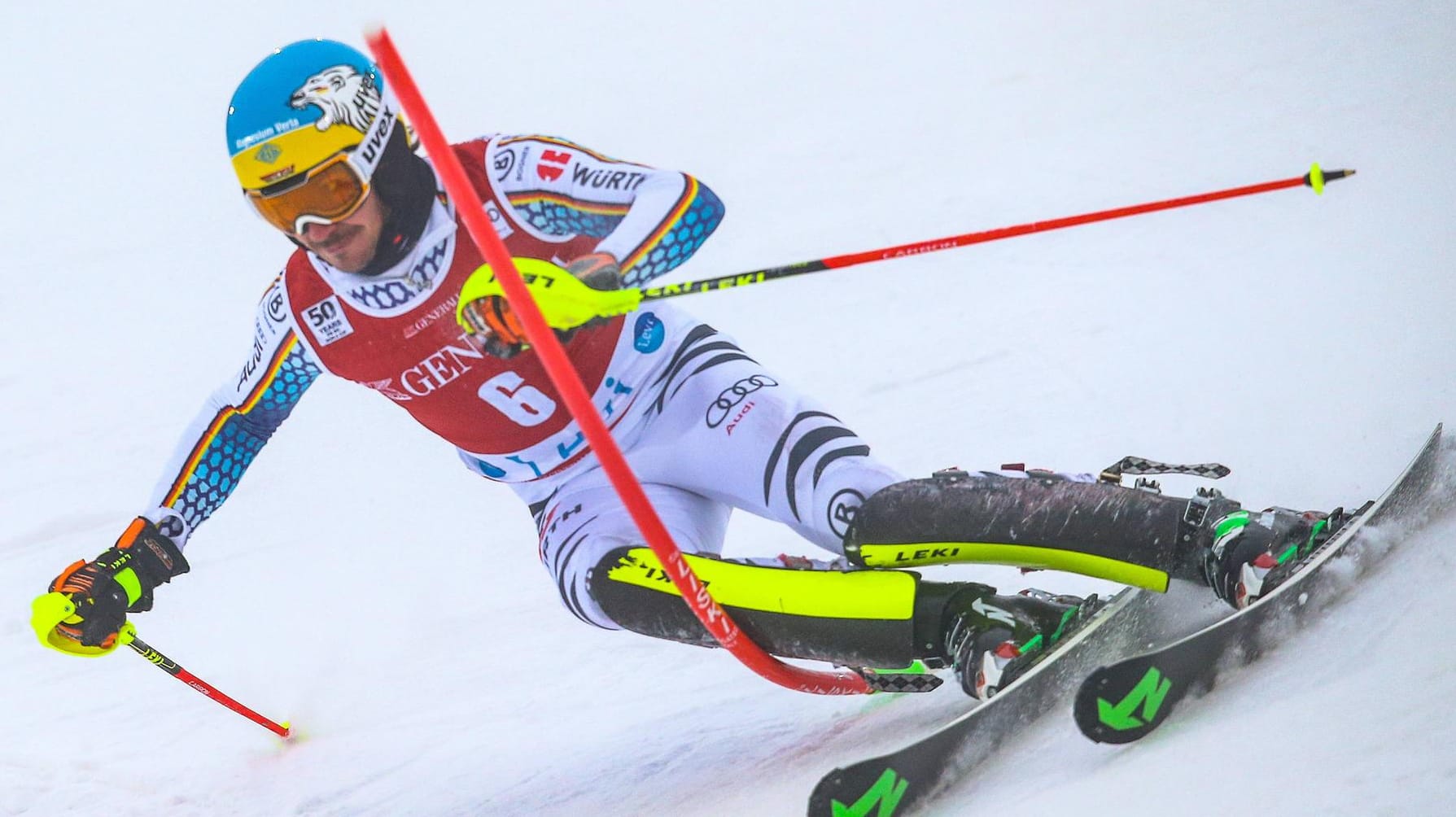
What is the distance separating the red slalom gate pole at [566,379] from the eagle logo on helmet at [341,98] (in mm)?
398

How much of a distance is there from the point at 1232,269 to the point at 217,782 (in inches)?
140

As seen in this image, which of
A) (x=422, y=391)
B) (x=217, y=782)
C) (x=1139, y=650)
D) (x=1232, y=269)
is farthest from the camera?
(x=1232, y=269)

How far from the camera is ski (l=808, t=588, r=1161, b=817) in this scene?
252cm

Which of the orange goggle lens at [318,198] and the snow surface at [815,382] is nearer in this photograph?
the orange goggle lens at [318,198]

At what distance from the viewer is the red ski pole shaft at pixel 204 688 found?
374 centimetres

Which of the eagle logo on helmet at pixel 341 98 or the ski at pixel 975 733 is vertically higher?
the eagle logo on helmet at pixel 341 98

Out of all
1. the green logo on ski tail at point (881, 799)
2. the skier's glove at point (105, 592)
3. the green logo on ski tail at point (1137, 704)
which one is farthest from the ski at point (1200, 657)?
the skier's glove at point (105, 592)

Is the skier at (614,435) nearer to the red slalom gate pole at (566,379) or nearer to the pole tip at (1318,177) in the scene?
the red slalom gate pole at (566,379)

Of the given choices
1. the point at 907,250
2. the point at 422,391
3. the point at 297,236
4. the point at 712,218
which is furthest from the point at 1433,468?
the point at 297,236

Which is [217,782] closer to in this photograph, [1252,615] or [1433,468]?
[1252,615]

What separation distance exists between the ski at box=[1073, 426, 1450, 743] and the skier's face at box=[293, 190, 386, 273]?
172 cm

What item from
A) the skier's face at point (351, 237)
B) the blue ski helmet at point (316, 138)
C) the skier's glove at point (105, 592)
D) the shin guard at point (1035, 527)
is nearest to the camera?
the shin guard at point (1035, 527)

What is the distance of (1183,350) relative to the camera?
4.44 meters

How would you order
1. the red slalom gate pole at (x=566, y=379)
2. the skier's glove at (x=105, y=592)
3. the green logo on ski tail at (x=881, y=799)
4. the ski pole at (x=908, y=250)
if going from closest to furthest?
1. the red slalom gate pole at (x=566, y=379)
2. the green logo on ski tail at (x=881, y=799)
3. the ski pole at (x=908, y=250)
4. the skier's glove at (x=105, y=592)
